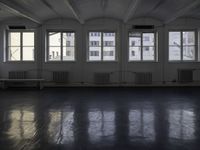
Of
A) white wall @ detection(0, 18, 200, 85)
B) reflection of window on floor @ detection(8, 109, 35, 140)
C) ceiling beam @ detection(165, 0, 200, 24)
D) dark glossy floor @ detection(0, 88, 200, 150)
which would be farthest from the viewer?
white wall @ detection(0, 18, 200, 85)

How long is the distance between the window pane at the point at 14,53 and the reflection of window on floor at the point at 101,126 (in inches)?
285

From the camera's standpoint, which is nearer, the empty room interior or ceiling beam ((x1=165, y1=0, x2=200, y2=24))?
ceiling beam ((x1=165, y1=0, x2=200, y2=24))

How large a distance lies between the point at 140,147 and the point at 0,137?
2.04m

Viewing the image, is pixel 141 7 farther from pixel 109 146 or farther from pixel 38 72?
pixel 109 146

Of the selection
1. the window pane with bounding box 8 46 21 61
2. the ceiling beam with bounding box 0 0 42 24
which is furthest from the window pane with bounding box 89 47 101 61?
the window pane with bounding box 8 46 21 61

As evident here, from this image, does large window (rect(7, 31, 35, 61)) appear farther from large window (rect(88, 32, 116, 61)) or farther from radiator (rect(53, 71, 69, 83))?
large window (rect(88, 32, 116, 61))

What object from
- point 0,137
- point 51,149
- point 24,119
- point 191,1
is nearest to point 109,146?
point 51,149

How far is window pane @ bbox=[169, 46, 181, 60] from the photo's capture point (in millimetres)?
11352

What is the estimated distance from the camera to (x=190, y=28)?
1122 cm

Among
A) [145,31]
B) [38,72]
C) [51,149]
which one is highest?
[145,31]

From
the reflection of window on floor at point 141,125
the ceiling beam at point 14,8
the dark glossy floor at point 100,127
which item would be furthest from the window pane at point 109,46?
the reflection of window on floor at point 141,125

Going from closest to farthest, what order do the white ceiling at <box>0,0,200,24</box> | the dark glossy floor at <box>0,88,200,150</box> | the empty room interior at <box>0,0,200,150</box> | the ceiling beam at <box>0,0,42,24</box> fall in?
the dark glossy floor at <box>0,88,200,150</box>, the ceiling beam at <box>0,0,42,24</box>, the white ceiling at <box>0,0,200,24</box>, the empty room interior at <box>0,0,200,150</box>

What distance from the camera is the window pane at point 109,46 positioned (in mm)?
11367

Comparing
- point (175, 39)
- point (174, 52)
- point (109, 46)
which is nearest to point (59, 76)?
point (109, 46)
